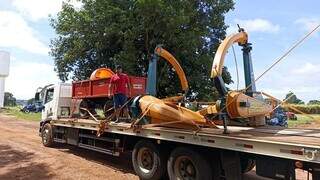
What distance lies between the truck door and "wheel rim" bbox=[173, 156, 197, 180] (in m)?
9.23

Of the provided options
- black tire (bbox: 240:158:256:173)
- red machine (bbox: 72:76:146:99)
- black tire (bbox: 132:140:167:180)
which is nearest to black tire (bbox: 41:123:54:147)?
red machine (bbox: 72:76:146:99)

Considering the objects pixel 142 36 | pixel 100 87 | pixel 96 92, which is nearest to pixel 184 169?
pixel 100 87

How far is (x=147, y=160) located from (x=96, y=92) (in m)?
5.47

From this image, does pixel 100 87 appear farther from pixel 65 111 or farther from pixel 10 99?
pixel 10 99

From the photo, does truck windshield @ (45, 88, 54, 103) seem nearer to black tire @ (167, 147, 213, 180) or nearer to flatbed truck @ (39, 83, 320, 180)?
flatbed truck @ (39, 83, 320, 180)

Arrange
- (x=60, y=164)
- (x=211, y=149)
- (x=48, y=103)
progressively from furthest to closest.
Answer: (x=48, y=103)
(x=60, y=164)
(x=211, y=149)

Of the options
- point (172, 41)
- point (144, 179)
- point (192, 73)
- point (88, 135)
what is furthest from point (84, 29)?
point (144, 179)

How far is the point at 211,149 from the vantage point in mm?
8297

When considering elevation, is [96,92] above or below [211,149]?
above

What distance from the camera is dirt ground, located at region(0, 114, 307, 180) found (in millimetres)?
10703

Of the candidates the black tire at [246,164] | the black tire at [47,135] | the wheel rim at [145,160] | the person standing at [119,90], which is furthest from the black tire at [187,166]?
the black tire at [47,135]

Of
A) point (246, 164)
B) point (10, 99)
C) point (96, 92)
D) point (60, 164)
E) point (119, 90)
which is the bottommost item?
point (60, 164)

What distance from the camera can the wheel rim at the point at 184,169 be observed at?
8484 mm

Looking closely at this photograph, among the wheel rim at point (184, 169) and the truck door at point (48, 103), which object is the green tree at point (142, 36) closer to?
the truck door at point (48, 103)
